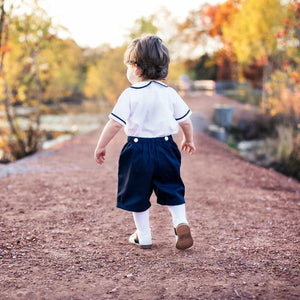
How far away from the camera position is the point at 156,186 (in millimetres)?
3254

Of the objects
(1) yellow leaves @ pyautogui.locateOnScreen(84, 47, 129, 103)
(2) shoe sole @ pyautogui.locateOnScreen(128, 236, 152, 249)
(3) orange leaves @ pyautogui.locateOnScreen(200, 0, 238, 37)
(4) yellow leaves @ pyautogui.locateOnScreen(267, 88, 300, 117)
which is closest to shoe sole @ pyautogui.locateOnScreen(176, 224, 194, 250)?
(2) shoe sole @ pyautogui.locateOnScreen(128, 236, 152, 249)

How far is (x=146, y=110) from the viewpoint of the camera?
3.17 meters

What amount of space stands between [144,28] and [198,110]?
160 inches

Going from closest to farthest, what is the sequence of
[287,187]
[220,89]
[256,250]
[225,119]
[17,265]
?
1. [17,265]
2. [256,250]
3. [287,187]
4. [225,119]
5. [220,89]

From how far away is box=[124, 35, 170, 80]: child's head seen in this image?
3109 mm

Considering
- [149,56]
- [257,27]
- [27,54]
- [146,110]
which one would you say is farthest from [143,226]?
[257,27]

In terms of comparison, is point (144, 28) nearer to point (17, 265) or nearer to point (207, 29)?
point (17, 265)

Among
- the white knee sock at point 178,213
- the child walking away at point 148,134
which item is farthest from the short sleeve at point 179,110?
the white knee sock at point 178,213

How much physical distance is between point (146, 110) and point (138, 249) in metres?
1.08

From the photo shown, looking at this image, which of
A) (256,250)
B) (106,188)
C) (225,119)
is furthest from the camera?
(225,119)

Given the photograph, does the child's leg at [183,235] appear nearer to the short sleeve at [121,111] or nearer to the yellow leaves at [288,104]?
the short sleeve at [121,111]

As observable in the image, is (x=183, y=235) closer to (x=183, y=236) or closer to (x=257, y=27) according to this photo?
(x=183, y=236)

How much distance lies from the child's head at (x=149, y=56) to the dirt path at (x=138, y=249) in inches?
53.2

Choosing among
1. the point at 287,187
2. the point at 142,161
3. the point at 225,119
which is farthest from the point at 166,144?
the point at 225,119
